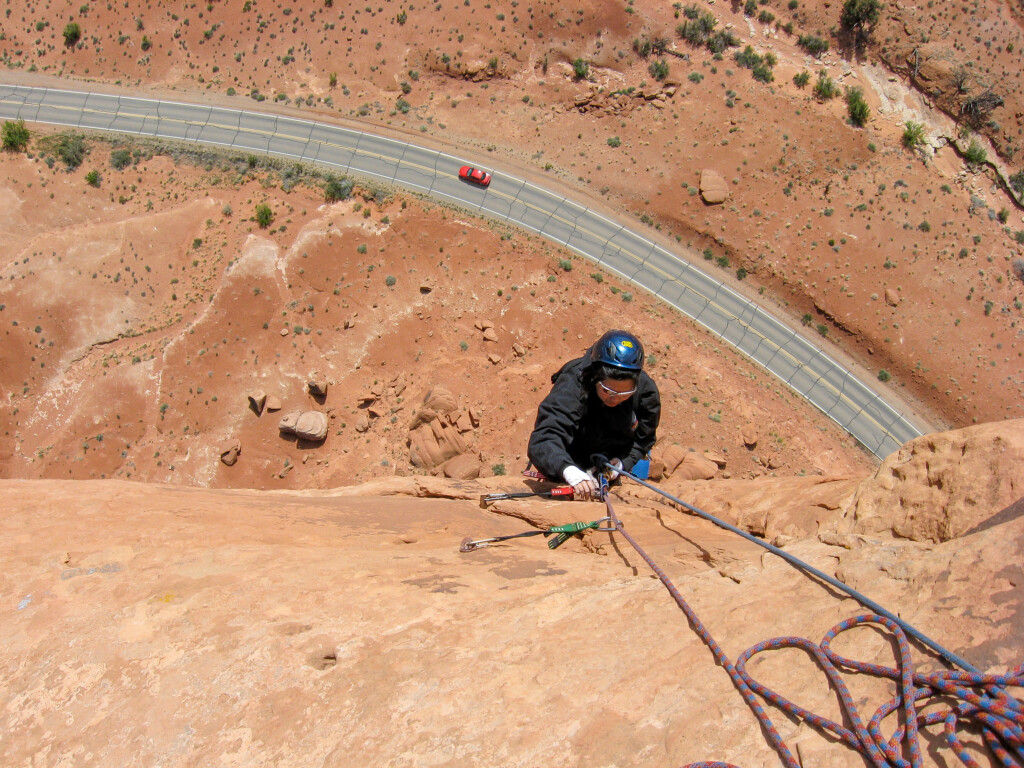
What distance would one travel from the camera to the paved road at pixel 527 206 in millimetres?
26078

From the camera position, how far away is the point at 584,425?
8.17 metres

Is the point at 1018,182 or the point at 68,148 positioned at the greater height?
the point at 1018,182

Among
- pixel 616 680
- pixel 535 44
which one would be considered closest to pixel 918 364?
pixel 535 44

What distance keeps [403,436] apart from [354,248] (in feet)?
31.9

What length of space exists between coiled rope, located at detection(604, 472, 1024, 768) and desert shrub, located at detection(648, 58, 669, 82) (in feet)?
112

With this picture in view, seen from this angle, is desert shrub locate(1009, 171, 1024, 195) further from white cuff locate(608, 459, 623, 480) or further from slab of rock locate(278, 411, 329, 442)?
slab of rock locate(278, 411, 329, 442)

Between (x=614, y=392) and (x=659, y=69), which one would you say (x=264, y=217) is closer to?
(x=659, y=69)

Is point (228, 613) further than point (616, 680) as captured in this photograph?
Yes

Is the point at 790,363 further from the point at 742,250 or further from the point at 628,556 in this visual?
the point at 628,556

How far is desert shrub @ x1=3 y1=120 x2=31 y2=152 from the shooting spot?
28172mm

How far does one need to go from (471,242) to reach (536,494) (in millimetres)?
19413

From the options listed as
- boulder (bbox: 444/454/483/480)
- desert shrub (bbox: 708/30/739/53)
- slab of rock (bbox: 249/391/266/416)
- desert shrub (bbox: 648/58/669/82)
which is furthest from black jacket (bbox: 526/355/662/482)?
desert shrub (bbox: 708/30/739/53)

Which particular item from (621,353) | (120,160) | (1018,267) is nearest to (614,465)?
(621,353)

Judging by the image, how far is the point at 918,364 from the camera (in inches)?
1048
